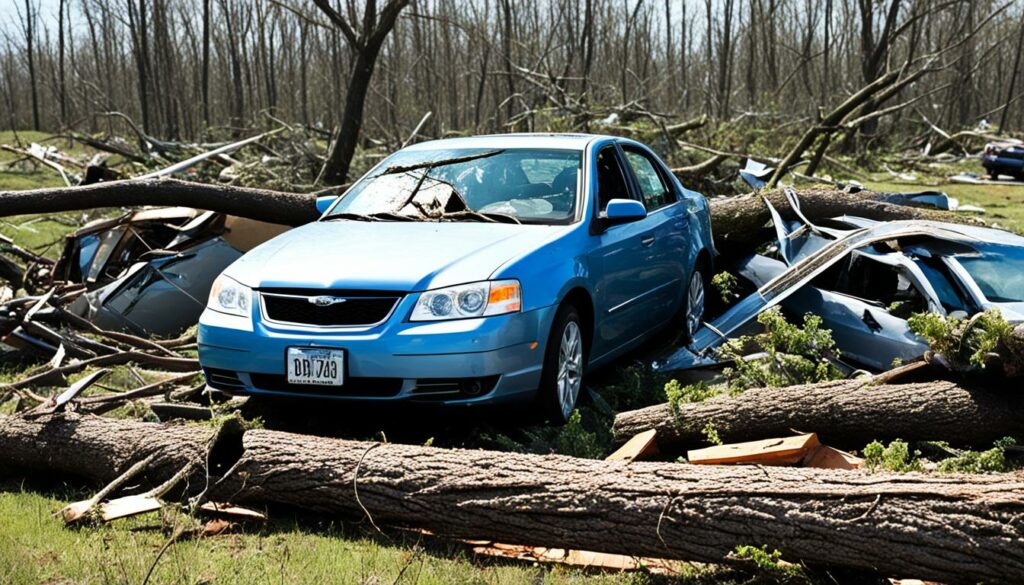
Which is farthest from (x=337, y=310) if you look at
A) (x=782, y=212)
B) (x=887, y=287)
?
(x=782, y=212)

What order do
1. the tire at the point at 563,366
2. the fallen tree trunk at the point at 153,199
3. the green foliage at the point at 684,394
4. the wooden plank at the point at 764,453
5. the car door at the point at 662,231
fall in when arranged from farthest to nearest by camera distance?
the fallen tree trunk at the point at 153,199, the car door at the point at 662,231, the tire at the point at 563,366, the green foliage at the point at 684,394, the wooden plank at the point at 764,453

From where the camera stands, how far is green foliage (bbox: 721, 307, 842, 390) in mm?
5977

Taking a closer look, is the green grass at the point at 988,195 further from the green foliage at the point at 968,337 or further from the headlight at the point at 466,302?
the headlight at the point at 466,302

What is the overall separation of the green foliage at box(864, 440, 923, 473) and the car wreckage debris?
2.63ft

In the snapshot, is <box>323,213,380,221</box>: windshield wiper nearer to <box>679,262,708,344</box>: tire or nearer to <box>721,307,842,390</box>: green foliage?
<box>721,307,842,390</box>: green foliage

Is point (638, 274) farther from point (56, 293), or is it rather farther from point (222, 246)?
point (56, 293)

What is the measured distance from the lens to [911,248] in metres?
7.04

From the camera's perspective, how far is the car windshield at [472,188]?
6367 millimetres

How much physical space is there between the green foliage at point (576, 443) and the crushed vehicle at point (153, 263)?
14.3 ft

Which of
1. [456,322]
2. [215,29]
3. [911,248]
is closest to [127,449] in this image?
[456,322]

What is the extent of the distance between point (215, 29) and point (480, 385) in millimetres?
35971

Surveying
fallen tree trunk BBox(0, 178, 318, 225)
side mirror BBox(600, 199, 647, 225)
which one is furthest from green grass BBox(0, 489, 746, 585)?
fallen tree trunk BBox(0, 178, 318, 225)

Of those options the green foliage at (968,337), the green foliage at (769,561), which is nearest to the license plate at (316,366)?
the green foliage at (769,561)

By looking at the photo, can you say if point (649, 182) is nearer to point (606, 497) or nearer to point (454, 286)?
point (454, 286)
